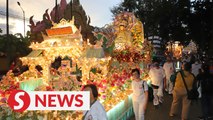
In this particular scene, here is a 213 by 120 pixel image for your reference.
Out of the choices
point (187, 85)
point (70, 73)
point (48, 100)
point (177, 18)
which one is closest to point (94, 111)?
point (48, 100)

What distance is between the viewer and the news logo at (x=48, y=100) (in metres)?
3.71

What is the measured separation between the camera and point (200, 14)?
101 ft

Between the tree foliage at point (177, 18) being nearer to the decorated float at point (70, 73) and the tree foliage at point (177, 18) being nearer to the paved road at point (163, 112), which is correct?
the paved road at point (163, 112)

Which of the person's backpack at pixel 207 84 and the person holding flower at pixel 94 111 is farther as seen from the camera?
the person's backpack at pixel 207 84

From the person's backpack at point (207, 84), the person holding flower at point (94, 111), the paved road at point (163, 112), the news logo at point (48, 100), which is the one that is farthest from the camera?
the paved road at point (163, 112)

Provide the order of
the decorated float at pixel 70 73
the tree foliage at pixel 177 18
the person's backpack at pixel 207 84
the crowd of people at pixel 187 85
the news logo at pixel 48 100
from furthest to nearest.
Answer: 1. the tree foliage at pixel 177 18
2. the person's backpack at pixel 207 84
3. the crowd of people at pixel 187 85
4. the decorated float at pixel 70 73
5. the news logo at pixel 48 100

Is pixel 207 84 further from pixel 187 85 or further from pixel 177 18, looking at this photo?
pixel 177 18

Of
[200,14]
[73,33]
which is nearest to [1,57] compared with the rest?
[200,14]

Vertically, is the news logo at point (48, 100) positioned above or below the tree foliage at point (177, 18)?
below

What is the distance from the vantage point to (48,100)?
370 cm

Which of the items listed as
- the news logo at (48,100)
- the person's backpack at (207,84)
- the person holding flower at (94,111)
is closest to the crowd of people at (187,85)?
the person's backpack at (207,84)

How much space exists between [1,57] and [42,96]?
94.8 ft

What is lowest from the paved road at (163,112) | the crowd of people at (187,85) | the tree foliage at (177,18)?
the paved road at (163,112)

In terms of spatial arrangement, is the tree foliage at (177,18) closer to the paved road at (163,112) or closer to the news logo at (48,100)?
the paved road at (163,112)
